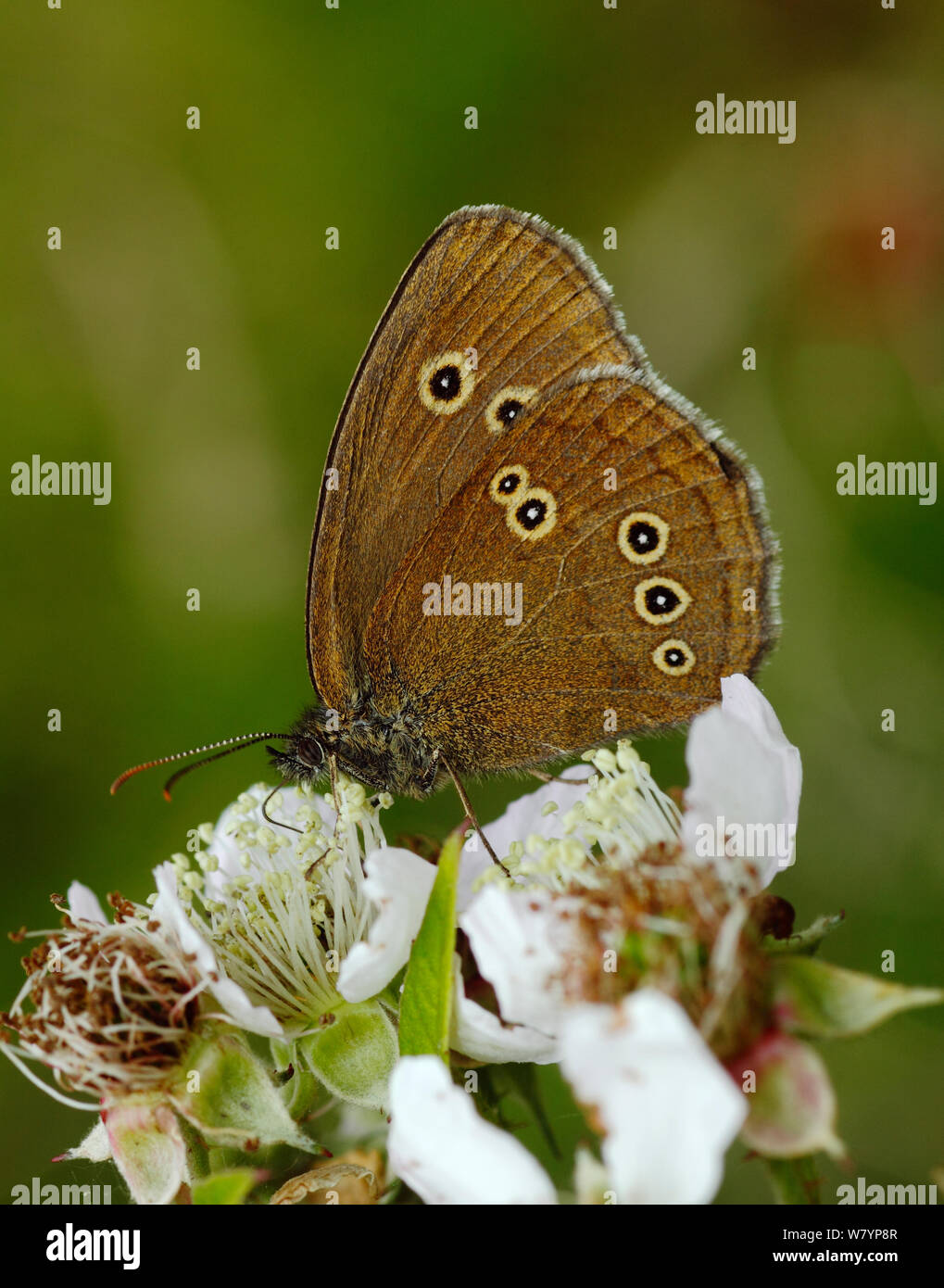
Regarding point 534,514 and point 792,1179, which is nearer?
point 792,1179

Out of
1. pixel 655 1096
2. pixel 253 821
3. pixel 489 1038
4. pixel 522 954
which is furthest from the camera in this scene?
pixel 253 821

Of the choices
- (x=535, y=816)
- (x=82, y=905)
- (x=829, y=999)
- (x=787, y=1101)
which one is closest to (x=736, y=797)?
(x=829, y=999)

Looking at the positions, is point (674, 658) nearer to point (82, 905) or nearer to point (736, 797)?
point (736, 797)

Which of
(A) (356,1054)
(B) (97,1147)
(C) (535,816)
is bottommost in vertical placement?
(B) (97,1147)

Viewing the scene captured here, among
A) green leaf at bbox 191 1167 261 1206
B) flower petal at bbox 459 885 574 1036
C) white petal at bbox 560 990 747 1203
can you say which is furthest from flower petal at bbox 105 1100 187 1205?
white petal at bbox 560 990 747 1203

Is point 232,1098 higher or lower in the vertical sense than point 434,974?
lower
